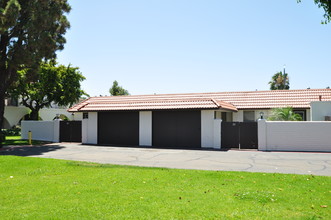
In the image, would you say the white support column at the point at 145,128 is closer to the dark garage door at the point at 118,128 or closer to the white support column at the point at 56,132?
the dark garage door at the point at 118,128

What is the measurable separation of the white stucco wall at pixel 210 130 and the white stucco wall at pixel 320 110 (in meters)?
7.27

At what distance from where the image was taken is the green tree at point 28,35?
863 inches

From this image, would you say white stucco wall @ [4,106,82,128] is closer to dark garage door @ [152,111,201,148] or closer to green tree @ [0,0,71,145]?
green tree @ [0,0,71,145]

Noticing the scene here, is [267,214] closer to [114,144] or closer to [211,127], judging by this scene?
[211,127]

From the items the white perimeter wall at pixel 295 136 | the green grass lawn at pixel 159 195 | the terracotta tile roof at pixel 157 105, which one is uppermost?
the terracotta tile roof at pixel 157 105

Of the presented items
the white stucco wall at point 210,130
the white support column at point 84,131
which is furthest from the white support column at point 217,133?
the white support column at point 84,131

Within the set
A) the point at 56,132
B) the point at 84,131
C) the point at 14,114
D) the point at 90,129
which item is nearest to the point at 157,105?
the point at 90,129

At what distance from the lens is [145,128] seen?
77.5 ft

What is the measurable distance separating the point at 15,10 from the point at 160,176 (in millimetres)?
16396

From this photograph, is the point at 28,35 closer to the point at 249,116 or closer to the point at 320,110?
the point at 249,116

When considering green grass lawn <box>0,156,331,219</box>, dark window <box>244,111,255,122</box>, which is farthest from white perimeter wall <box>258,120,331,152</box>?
green grass lawn <box>0,156,331,219</box>

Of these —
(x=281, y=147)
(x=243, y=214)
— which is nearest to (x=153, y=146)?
(x=281, y=147)

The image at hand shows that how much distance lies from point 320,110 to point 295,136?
472 centimetres

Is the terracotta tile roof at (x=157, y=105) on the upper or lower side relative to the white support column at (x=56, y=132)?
upper
